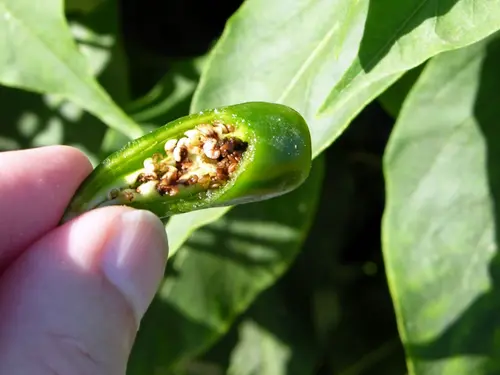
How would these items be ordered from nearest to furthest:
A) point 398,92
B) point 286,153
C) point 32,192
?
point 286,153
point 32,192
point 398,92

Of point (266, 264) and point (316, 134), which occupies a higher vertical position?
point (316, 134)

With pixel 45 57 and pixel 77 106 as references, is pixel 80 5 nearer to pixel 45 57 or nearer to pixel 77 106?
pixel 77 106

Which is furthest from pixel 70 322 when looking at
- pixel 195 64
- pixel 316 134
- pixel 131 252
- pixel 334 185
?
pixel 334 185

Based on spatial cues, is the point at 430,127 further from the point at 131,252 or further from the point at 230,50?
the point at 131,252

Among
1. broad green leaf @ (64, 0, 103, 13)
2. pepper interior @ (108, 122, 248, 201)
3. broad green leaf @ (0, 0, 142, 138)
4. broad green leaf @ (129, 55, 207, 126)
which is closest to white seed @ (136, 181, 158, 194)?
pepper interior @ (108, 122, 248, 201)

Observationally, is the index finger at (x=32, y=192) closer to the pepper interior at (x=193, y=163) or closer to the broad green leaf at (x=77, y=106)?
the pepper interior at (x=193, y=163)

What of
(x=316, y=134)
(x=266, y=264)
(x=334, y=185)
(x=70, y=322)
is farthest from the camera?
(x=334, y=185)

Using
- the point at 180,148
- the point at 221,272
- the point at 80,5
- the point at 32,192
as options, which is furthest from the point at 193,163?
the point at 80,5
